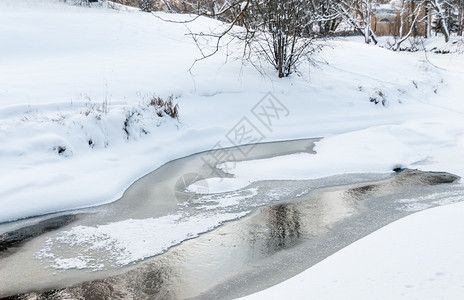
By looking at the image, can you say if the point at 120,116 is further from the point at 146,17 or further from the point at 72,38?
the point at 146,17

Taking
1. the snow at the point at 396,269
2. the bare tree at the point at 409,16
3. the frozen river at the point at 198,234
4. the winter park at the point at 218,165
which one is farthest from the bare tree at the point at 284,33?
the bare tree at the point at 409,16

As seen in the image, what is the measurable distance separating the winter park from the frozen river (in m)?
0.03

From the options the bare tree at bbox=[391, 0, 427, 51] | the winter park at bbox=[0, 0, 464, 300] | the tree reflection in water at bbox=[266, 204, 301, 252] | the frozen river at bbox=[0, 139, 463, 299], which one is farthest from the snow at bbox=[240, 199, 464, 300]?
the bare tree at bbox=[391, 0, 427, 51]

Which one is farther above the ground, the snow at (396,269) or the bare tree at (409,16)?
the bare tree at (409,16)

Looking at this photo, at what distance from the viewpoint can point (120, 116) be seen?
10.5m

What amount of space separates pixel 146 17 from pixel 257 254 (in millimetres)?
15473

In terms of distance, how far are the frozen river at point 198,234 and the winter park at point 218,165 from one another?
29 mm

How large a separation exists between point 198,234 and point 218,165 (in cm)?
339

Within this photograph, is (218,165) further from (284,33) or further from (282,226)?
(284,33)

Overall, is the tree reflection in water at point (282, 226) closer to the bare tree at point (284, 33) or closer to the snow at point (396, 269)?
the snow at point (396, 269)

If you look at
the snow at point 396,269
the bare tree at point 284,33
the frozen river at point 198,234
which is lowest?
the frozen river at point 198,234

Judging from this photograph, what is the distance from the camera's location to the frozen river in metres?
5.13

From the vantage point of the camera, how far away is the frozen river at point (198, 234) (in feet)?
16.8

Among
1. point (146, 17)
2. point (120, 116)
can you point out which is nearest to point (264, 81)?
point (120, 116)
